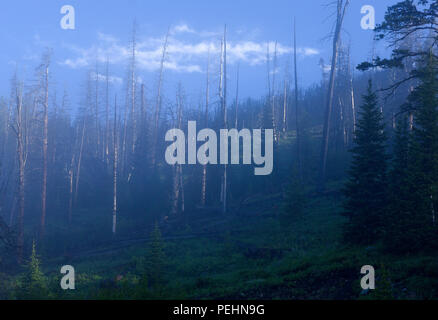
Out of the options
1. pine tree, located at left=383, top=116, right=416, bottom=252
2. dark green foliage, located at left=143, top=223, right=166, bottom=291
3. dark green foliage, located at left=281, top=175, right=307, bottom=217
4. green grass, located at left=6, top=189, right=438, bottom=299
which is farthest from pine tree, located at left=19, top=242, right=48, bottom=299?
dark green foliage, located at left=281, top=175, right=307, bottom=217

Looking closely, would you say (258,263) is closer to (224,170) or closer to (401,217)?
(401,217)

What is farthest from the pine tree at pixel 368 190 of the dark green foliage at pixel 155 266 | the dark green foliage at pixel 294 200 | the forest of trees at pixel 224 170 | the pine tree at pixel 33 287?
the pine tree at pixel 33 287

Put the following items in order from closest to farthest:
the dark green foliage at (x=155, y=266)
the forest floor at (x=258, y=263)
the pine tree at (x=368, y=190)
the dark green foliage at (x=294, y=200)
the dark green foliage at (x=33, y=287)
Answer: the forest floor at (x=258, y=263) → the dark green foliage at (x=33, y=287) → the dark green foliage at (x=155, y=266) → the pine tree at (x=368, y=190) → the dark green foliage at (x=294, y=200)

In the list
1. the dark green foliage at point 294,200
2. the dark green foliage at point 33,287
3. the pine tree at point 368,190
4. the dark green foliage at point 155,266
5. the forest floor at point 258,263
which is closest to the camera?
the forest floor at point 258,263

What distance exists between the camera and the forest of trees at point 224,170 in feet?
36.4

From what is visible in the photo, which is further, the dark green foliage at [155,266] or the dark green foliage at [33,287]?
the dark green foliage at [155,266]

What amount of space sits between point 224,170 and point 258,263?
50.3 feet

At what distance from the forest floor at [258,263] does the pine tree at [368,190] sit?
1.08 m

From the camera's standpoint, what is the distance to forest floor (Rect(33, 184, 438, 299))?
29.4 ft

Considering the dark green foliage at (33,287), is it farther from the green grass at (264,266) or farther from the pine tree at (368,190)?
the pine tree at (368,190)

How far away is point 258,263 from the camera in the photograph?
47.0 ft

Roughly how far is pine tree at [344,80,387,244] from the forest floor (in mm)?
1083
